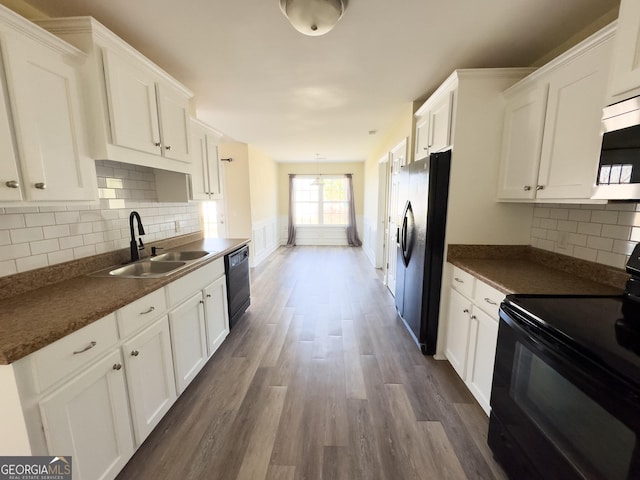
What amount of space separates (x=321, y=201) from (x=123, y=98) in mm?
6275

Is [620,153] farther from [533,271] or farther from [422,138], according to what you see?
[422,138]

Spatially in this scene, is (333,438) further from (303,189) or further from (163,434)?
(303,189)

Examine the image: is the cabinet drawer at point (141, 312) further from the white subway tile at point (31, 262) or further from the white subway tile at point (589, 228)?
the white subway tile at point (589, 228)

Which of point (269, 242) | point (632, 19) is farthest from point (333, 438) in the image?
point (269, 242)

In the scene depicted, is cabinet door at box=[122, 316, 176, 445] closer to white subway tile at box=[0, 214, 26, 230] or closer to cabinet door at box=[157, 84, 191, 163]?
white subway tile at box=[0, 214, 26, 230]

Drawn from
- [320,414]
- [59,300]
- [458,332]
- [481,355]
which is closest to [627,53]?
[481,355]

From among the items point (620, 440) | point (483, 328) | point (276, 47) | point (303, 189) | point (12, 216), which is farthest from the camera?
point (303, 189)

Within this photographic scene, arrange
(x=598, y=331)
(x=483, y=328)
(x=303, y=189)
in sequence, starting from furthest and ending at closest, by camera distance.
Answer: (x=303, y=189)
(x=483, y=328)
(x=598, y=331)

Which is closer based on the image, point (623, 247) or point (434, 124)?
point (623, 247)

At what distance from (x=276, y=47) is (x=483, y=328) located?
2.48 meters

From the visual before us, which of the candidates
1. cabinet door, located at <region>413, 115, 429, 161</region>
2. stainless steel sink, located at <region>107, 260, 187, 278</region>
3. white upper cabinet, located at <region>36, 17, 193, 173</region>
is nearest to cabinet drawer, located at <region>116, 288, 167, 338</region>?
stainless steel sink, located at <region>107, 260, 187, 278</region>

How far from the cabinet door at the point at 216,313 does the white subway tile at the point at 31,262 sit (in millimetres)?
983

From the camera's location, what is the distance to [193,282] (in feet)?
6.52

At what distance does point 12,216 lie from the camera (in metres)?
1.37
